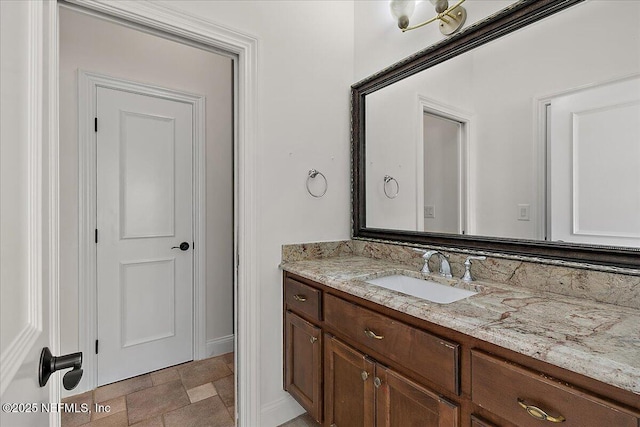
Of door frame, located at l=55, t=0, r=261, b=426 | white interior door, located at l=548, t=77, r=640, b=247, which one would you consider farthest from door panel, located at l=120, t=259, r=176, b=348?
white interior door, located at l=548, t=77, r=640, b=247

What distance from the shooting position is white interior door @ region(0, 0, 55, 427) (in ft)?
1.29

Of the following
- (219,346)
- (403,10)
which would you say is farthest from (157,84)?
(219,346)

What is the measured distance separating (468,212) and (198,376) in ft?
7.02

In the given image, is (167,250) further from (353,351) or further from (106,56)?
(353,351)

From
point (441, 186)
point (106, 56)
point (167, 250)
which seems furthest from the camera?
point (167, 250)

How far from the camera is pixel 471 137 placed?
154 centimetres

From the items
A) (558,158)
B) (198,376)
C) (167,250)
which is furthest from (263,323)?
(558,158)

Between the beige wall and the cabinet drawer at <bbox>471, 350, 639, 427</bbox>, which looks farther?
the beige wall

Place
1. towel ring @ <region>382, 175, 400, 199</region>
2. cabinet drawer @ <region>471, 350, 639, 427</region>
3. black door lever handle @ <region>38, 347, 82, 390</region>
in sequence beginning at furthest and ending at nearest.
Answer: towel ring @ <region>382, 175, 400, 199</region> → cabinet drawer @ <region>471, 350, 639, 427</region> → black door lever handle @ <region>38, 347, 82, 390</region>

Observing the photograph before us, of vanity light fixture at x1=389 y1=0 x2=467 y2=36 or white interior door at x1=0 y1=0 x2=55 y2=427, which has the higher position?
vanity light fixture at x1=389 y1=0 x2=467 y2=36

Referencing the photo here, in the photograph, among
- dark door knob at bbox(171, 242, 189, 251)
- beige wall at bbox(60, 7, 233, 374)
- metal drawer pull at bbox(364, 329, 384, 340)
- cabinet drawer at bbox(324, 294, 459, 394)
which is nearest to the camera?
cabinet drawer at bbox(324, 294, 459, 394)

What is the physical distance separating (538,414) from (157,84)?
278 cm

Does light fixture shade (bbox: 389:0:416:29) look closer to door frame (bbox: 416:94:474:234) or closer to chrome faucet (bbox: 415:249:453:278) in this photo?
door frame (bbox: 416:94:474:234)

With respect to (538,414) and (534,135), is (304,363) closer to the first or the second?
(538,414)
